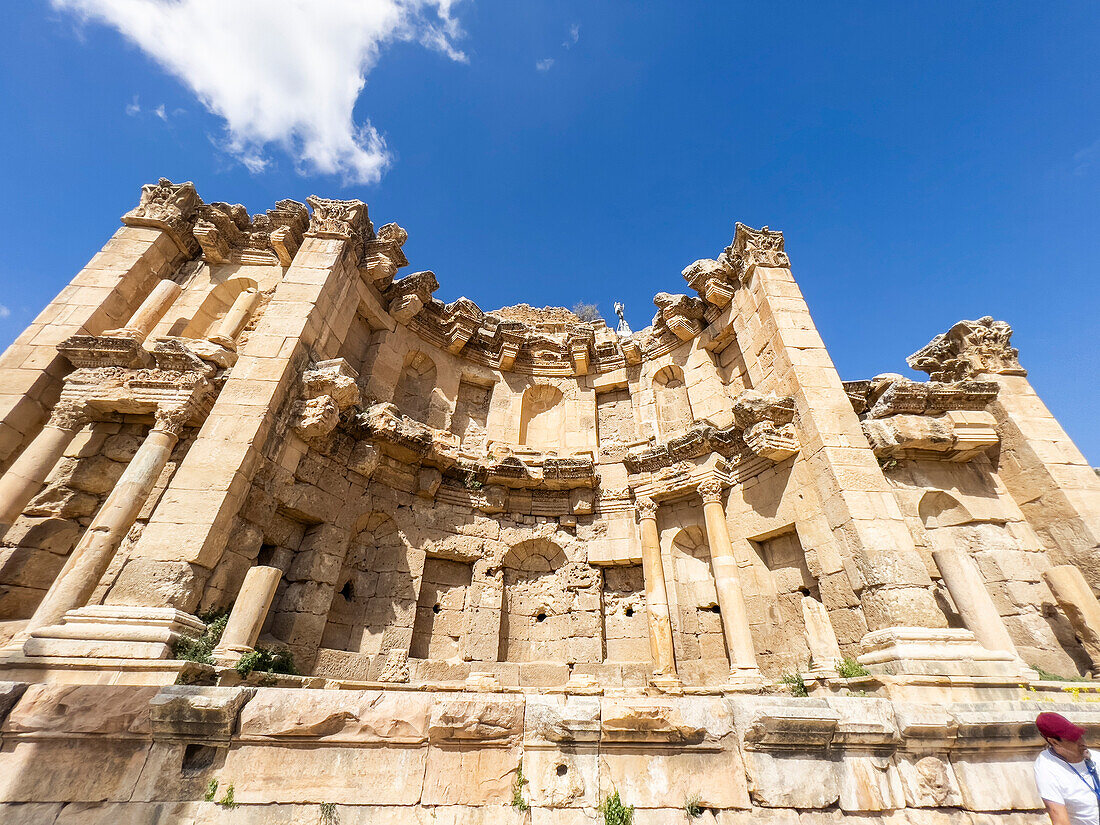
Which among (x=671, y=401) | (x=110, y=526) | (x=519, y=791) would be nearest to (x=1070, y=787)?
(x=519, y=791)

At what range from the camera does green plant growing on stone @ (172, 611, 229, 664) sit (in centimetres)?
573

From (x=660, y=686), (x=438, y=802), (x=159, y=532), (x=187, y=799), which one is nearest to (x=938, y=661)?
(x=660, y=686)

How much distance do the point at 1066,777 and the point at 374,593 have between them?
389 inches

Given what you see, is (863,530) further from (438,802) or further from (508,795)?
(438,802)

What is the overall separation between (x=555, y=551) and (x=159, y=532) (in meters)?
7.95

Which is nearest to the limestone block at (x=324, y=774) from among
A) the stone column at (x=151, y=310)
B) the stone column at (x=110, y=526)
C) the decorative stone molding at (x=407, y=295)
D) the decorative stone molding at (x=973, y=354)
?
the stone column at (x=110, y=526)

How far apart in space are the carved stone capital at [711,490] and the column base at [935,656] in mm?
3997

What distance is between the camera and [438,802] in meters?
3.70

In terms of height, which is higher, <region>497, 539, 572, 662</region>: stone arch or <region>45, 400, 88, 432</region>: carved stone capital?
<region>45, 400, 88, 432</region>: carved stone capital

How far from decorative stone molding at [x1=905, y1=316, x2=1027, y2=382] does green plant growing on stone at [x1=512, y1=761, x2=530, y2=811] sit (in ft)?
44.2

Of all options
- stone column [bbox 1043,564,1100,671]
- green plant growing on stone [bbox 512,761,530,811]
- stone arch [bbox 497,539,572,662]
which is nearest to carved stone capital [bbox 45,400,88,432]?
stone arch [bbox 497,539,572,662]

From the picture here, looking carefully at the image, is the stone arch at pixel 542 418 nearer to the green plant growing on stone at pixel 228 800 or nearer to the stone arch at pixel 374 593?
the stone arch at pixel 374 593

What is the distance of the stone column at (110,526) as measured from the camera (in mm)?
6273

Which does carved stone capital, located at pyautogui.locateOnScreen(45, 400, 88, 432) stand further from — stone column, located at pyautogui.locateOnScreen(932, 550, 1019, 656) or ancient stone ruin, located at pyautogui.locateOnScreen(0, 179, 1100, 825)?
stone column, located at pyautogui.locateOnScreen(932, 550, 1019, 656)
